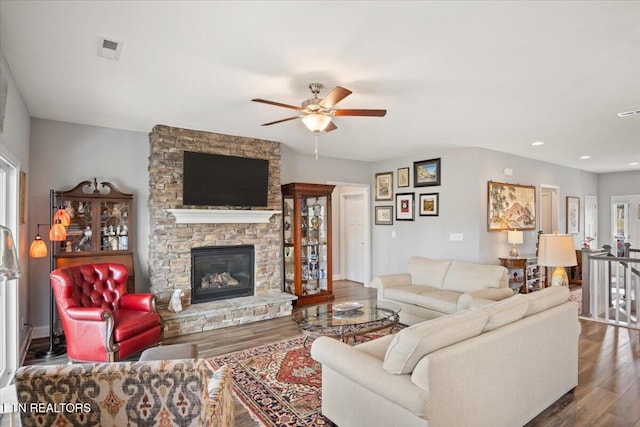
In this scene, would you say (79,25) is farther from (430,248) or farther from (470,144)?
(430,248)

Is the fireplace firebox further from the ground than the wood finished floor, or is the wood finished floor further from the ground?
the fireplace firebox

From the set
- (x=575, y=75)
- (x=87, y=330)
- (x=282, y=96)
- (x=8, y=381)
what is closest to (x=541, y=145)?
(x=575, y=75)

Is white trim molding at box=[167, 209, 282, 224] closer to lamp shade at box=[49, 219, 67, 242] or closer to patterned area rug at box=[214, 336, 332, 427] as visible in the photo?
lamp shade at box=[49, 219, 67, 242]

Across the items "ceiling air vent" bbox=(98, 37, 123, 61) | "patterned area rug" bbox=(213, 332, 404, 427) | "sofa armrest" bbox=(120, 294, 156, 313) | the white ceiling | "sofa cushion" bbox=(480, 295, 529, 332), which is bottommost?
"patterned area rug" bbox=(213, 332, 404, 427)

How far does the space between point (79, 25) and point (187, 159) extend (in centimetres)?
261

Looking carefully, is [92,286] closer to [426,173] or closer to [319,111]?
[319,111]

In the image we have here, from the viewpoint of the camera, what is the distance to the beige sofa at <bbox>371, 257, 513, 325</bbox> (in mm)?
4184

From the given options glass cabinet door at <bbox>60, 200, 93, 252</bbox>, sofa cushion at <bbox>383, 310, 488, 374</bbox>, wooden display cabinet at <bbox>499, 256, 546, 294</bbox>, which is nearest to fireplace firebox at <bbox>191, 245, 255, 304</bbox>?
glass cabinet door at <bbox>60, 200, 93, 252</bbox>

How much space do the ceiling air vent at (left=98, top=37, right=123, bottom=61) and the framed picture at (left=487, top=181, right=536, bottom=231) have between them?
218 inches

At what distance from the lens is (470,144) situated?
223 inches

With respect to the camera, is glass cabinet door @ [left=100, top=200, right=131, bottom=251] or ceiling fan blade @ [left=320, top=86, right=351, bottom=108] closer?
ceiling fan blade @ [left=320, top=86, right=351, bottom=108]

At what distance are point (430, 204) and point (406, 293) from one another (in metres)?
2.27

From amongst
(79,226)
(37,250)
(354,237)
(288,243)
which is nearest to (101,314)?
(37,250)

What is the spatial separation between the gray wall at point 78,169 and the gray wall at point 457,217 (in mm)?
4464
